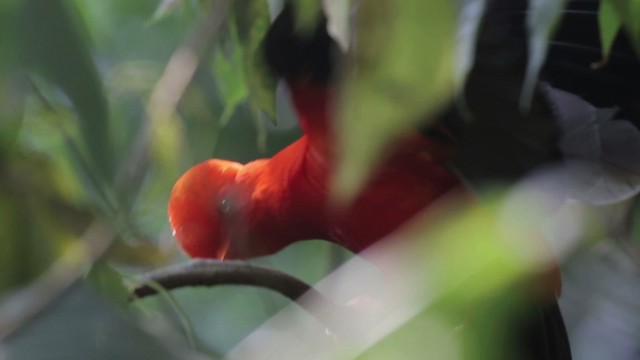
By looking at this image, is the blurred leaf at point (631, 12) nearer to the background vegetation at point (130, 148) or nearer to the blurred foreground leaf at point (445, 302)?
the background vegetation at point (130, 148)

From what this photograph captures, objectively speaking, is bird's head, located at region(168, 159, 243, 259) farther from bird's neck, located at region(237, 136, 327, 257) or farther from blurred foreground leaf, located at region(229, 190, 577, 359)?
blurred foreground leaf, located at region(229, 190, 577, 359)

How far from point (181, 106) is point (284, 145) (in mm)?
374

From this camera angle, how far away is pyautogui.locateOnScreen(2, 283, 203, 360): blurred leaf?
1.45 ft

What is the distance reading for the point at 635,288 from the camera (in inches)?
35.4

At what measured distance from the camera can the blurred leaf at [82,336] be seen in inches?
17.4

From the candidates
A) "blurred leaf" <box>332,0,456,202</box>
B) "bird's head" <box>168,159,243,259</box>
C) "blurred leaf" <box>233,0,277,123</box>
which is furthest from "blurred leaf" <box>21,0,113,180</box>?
"bird's head" <box>168,159,243,259</box>

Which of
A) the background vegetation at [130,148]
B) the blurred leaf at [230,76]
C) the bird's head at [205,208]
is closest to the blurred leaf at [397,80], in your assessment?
the background vegetation at [130,148]

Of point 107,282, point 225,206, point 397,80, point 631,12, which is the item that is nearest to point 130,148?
point 107,282

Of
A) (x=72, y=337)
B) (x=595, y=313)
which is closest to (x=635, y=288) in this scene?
(x=595, y=313)

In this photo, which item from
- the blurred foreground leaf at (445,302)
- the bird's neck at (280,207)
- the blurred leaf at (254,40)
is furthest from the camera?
the bird's neck at (280,207)

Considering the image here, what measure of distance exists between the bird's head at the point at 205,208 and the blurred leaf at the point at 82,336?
45cm

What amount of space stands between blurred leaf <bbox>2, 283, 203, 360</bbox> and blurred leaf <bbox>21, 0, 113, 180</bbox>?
7cm

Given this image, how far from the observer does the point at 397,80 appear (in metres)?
0.46

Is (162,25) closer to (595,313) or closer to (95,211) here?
(95,211)
